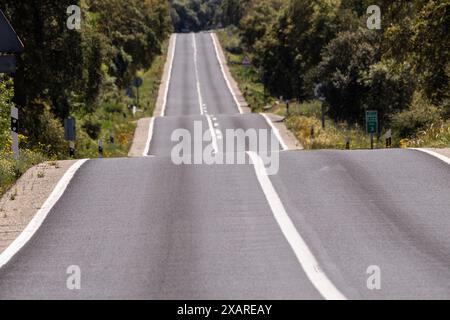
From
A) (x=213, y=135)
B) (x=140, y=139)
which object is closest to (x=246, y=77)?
(x=213, y=135)

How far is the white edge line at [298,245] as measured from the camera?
29.6ft

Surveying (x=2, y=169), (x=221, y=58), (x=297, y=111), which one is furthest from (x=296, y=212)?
(x=221, y=58)

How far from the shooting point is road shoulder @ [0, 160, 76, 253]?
1282 centimetres

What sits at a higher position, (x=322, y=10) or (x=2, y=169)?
(x=322, y=10)

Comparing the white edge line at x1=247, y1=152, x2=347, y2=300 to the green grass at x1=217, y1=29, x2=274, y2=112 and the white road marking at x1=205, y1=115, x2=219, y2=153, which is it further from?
the green grass at x1=217, y1=29, x2=274, y2=112

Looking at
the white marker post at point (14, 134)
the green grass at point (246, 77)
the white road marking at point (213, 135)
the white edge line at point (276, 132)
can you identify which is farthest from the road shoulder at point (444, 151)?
the green grass at point (246, 77)

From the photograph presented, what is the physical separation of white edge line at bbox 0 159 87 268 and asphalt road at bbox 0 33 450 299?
0.12m

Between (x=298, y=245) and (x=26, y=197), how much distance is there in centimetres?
567

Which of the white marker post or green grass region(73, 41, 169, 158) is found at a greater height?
the white marker post

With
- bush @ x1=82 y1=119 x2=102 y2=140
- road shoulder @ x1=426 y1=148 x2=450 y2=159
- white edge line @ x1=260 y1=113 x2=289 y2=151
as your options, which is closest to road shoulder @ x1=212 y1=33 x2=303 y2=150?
white edge line @ x1=260 y1=113 x2=289 y2=151

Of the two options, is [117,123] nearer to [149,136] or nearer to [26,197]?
[149,136]

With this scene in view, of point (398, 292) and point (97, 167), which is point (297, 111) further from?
point (398, 292)

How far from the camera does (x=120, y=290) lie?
364 inches

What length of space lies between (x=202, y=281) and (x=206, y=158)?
9269 millimetres
